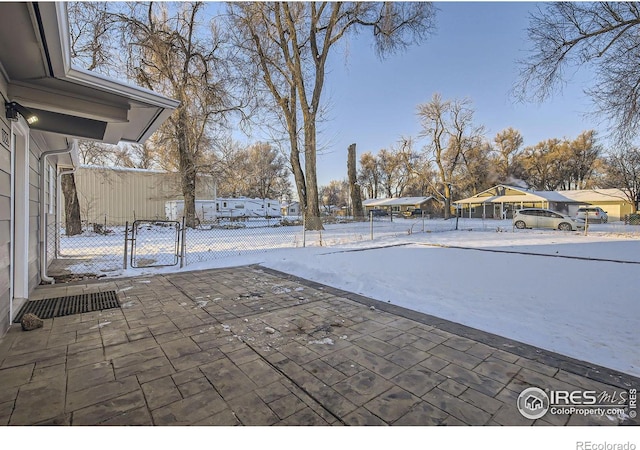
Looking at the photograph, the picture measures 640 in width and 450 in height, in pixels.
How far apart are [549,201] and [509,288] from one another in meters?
28.4

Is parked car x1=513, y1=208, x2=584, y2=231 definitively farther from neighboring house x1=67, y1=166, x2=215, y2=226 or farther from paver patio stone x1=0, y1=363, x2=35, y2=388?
paver patio stone x1=0, y1=363, x2=35, y2=388

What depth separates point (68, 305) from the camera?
3.54 meters

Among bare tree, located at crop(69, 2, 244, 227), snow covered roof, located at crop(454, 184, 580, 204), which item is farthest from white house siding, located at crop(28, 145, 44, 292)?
snow covered roof, located at crop(454, 184, 580, 204)

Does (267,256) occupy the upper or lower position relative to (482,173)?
lower

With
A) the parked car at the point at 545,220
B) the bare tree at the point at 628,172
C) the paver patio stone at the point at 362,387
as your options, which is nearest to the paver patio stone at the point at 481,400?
the paver patio stone at the point at 362,387

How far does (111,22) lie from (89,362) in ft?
45.0

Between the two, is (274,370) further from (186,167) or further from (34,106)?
(186,167)

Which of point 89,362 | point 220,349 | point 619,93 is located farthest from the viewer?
point 619,93

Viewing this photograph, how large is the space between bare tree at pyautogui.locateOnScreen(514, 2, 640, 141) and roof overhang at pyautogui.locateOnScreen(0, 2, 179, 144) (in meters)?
10.0

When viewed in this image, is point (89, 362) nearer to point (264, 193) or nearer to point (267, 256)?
point (267, 256)

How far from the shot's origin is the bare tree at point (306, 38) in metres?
12.1

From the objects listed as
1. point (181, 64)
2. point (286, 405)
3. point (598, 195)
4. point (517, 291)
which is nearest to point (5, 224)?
point (286, 405)

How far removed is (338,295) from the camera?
400cm
